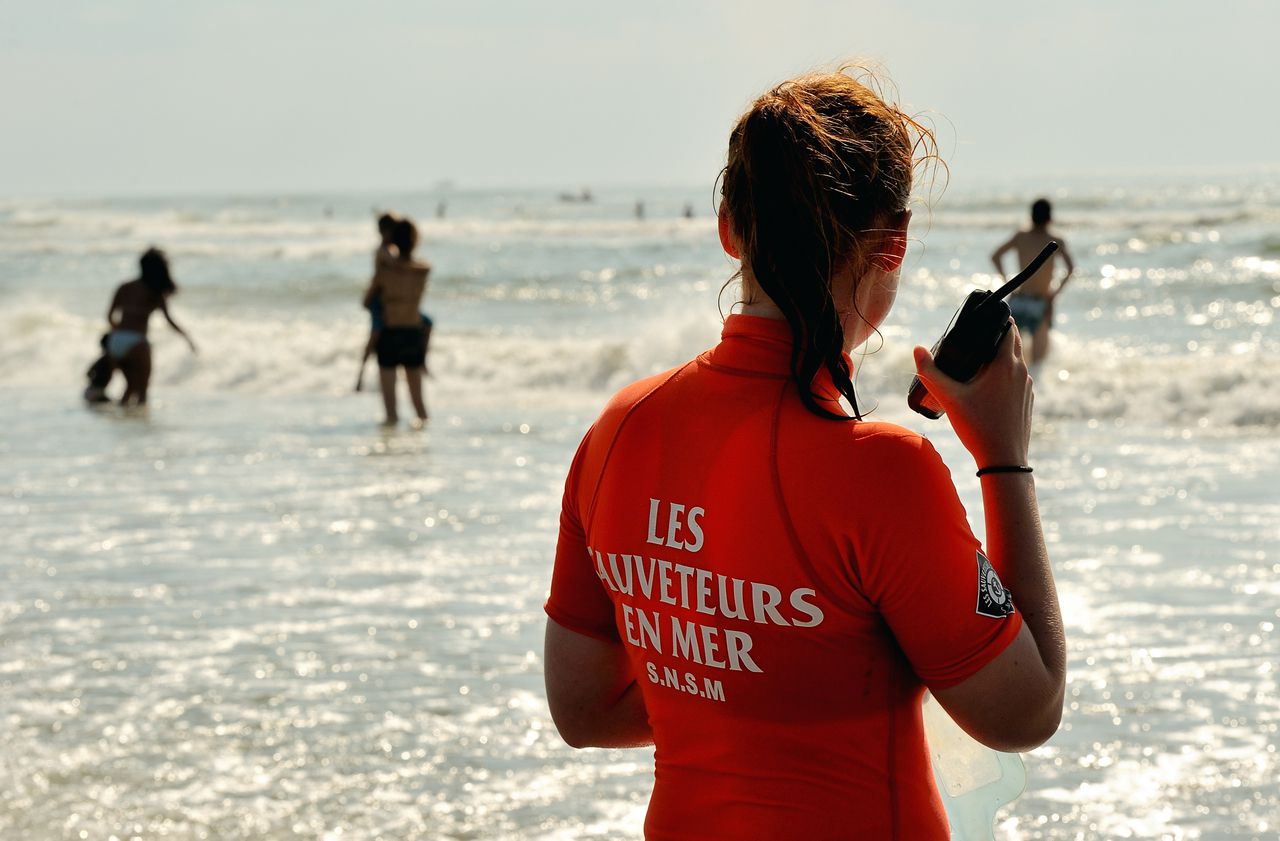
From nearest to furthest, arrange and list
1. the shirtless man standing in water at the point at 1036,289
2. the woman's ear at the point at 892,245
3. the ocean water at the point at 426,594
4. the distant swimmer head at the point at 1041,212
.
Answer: the woman's ear at the point at 892,245 < the ocean water at the point at 426,594 < the distant swimmer head at the point at 1041,212 < the shirtless man standing in water at the point at 1036,289

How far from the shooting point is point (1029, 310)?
11672 millimetres

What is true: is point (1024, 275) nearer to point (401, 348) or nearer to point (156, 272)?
point (401, 348)

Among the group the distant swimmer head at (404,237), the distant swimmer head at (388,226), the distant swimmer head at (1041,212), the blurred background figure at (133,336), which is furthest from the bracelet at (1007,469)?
the blurred background figure at (133,336)

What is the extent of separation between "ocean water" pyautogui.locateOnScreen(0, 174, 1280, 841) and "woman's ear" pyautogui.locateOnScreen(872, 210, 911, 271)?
0.29ft

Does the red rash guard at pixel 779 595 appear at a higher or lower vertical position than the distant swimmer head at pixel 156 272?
higher

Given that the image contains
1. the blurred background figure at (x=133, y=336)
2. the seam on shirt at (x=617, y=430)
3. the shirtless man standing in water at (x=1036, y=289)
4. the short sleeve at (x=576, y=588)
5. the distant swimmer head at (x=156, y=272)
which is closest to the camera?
the seam on shirt at (x=617, y=430)

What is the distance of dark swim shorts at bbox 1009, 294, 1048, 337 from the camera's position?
11.6m

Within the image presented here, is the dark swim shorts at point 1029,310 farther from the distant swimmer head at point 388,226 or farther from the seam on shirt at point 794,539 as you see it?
the seam on shirt at point 794,539

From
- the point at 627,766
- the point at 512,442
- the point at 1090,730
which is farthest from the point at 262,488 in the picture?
the point at 1090,730

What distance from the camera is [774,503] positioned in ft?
4.40

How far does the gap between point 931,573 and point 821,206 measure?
36cm

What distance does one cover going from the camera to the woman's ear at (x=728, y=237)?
56.8 inches

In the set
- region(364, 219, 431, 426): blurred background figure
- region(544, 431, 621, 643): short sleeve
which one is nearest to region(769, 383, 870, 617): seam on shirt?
region(544, 431, 621, 643): short sleeve

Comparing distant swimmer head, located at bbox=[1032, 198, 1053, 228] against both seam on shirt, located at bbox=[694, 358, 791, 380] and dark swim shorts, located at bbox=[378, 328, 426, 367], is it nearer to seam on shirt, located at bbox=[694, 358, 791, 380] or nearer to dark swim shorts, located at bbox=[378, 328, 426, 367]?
dark swim shorts, located at bbox=[378, 328, 426, 367]
